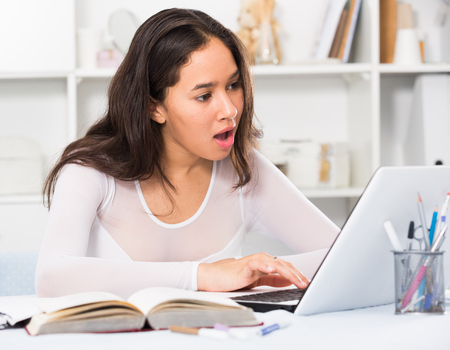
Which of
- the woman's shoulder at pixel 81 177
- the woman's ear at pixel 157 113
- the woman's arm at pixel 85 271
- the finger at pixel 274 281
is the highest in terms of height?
the woman's ear at pixel 157 113

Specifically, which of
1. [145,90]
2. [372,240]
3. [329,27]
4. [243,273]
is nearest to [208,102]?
[145,90]

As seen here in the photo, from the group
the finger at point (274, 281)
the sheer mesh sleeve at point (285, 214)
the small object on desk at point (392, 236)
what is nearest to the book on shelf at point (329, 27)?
the sheer mesh sleeve at point (285, 214)

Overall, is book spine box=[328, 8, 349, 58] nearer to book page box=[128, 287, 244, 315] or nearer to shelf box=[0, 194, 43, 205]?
shelf box=[0, 194, 43, 205]

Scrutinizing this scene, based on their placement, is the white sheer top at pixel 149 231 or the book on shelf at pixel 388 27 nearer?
the white sheer top at pixel 149 231

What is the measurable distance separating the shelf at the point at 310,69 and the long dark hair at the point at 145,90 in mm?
909

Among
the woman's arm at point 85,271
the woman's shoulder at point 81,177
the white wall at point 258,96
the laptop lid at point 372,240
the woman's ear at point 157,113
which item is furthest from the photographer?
the white wall at point 258,96

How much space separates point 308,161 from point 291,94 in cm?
41

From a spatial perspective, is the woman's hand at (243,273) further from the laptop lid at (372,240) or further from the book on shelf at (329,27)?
the book on shelf at (329,27)

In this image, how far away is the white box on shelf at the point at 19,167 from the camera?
216cm

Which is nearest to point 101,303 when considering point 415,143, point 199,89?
point 199,89

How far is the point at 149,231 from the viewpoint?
1.25 meters

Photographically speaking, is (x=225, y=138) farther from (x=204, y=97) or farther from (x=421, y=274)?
(x=421, y=274)

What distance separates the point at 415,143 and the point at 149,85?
149 centimetres

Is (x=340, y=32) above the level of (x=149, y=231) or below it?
above
